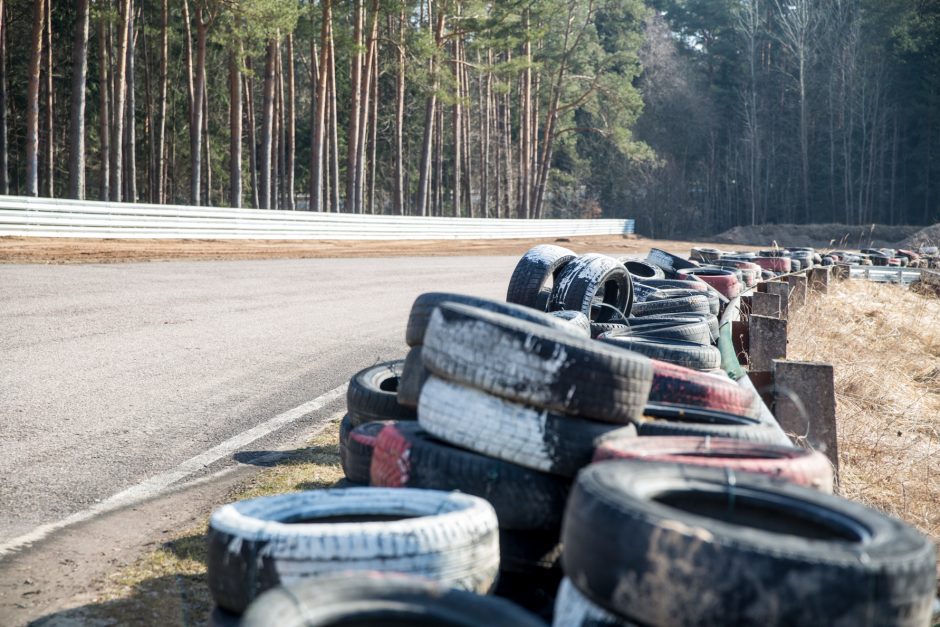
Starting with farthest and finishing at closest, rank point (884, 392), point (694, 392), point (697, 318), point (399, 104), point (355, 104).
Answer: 1. point (399, 104)
2. point (355, 104)
3. point (884, 392)
4. point (697, 318)
5. point (694, 392)

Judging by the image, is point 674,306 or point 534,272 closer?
point 534,272

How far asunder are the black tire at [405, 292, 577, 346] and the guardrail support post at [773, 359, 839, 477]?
5.84 ft

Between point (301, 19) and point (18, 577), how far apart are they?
44.2m

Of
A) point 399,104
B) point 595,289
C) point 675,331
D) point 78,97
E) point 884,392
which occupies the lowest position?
point 884,392

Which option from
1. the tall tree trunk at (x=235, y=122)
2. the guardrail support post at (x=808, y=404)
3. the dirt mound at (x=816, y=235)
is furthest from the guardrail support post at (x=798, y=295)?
the dirt mound at (x=816, y=235)

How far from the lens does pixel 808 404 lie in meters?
5.45

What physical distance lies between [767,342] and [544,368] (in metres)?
4.24

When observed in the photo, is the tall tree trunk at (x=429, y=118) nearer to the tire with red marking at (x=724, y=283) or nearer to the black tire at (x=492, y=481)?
the tire with red marking at (x=724, y=283)

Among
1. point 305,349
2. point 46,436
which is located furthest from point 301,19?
point 46,436

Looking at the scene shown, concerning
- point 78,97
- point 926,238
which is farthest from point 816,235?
point 78,97

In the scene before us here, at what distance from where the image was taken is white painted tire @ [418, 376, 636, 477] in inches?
136

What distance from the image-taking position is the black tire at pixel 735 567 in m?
2.21

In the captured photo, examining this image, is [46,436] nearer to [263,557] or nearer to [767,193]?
[263,557]

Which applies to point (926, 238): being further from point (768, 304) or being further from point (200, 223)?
point (768, 304)
